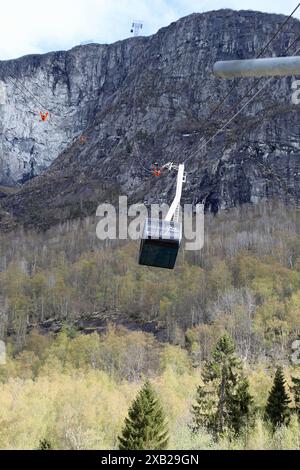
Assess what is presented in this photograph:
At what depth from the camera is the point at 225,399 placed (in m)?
41.1

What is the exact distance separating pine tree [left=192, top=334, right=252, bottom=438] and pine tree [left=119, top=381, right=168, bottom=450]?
4.56 metres

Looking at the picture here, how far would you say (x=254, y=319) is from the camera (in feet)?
262

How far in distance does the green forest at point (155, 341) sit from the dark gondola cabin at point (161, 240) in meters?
10.5

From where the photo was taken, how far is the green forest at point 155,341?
126ft

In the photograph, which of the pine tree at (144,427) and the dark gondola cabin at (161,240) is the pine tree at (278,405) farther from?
the dark gondola cabin at (161,240)

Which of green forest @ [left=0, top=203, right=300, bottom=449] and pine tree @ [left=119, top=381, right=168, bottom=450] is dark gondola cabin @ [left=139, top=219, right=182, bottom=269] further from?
pine tree @ [left=119, top=381, right=168, bottom=450]

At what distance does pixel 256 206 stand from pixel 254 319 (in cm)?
7269

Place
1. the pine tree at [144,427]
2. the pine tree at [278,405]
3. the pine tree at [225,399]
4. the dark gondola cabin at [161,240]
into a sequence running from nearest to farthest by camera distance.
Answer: the dark gondola cabin at [161,240]
the pine tree at [144,427]
the pine tree at [278,405]
the pine tree at [225,399]

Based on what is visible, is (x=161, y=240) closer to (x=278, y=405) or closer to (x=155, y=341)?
(x=278, y=405)

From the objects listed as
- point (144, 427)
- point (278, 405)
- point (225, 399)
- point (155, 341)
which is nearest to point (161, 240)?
point (144, 427)

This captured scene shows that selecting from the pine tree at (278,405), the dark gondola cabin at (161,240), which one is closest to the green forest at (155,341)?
the pine tree at (278,405)

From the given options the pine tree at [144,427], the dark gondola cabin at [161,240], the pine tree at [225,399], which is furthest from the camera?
the pine tree at [225,399]

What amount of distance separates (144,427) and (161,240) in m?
22.6
